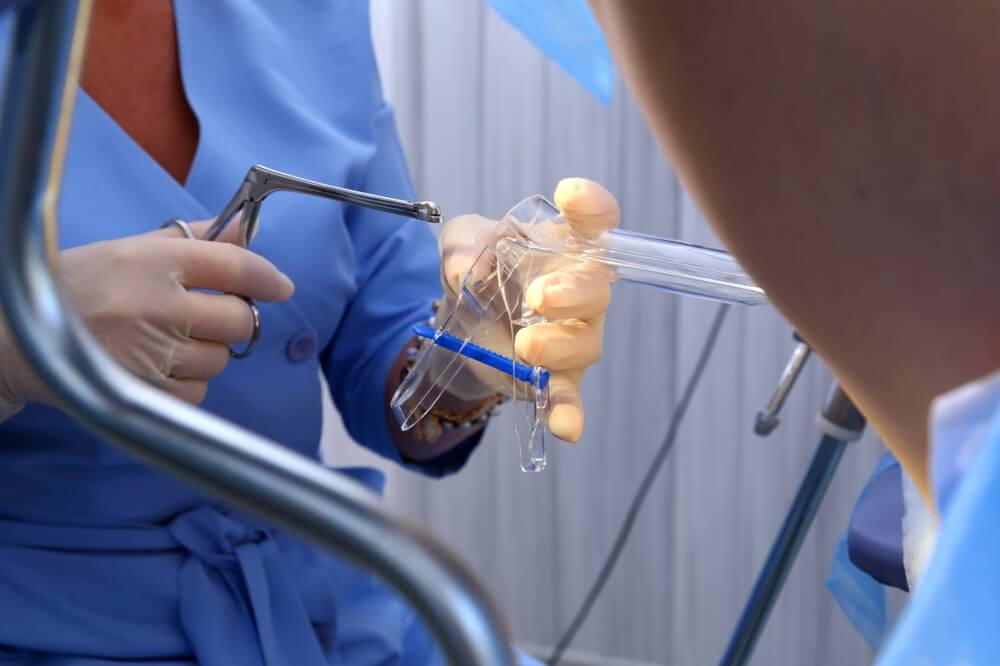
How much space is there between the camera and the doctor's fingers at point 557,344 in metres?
0.62

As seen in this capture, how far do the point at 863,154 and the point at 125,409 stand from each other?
228 mm

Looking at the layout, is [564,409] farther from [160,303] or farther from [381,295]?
[381,295]

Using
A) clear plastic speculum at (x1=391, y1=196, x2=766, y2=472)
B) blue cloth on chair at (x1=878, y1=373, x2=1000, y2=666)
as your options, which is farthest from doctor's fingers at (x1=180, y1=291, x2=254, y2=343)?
blue cloth on chair at (x1=878, y1=373, x2=1000, y2=666)

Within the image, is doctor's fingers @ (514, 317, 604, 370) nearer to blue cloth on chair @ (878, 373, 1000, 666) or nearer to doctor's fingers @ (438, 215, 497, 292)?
doctor's fingers @ (438, 215, 497, 292)

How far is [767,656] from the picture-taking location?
147cm

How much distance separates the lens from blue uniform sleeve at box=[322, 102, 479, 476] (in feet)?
3.28

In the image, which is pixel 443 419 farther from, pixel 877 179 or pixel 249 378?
pixel 877 179

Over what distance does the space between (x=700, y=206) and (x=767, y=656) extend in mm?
1264

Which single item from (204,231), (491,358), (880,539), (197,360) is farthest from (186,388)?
(880,539)

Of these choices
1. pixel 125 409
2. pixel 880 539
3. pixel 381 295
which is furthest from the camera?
pixel 381 295

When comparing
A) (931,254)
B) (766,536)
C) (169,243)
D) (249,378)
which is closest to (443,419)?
(249,378)

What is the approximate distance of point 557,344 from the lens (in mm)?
621

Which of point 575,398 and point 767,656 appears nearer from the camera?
point 575,398

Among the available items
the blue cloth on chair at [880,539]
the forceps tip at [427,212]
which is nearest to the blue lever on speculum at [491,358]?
the forceps tip at [427,212]
